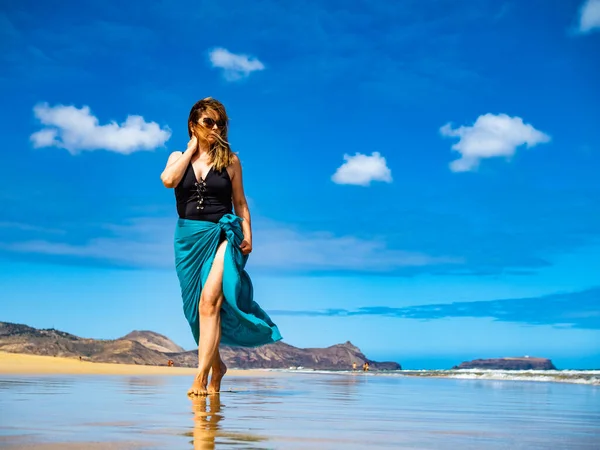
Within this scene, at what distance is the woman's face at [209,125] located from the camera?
20.3ft

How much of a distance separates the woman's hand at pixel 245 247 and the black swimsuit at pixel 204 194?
31 centimetres

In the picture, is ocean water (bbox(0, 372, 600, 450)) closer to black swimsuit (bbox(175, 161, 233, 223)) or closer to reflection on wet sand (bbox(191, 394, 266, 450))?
reflection on wet sand (bbox(191, 394, 266, 450))

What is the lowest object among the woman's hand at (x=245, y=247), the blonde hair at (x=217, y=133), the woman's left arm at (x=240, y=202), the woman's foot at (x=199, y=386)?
the woman's foot at (x=199, y=386)

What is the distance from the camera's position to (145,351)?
33.9 m

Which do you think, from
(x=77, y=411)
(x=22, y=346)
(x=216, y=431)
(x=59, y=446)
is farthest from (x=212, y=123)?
(x=22, y=346)

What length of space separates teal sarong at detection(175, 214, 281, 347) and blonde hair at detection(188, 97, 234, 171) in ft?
1.60

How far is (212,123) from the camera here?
20.4 ft

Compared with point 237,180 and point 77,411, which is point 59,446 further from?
point 237,180

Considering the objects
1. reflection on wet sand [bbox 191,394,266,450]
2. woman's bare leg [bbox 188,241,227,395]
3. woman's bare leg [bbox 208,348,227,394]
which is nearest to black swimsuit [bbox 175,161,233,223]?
woman's bare leg [bbox 188,241,227,395]

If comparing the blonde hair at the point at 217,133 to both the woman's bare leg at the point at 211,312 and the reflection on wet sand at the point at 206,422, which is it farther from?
the reflection on wet sand at the point at 206,422

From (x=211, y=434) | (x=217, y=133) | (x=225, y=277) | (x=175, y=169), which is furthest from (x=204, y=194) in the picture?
(x=211, y=434)

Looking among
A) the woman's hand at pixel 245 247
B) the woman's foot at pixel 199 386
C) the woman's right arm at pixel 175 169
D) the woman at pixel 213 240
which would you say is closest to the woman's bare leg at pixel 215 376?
the woman at pixel 213 240

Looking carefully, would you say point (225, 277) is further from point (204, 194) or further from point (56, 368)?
point (56, 368)

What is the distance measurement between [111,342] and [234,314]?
96.4 feet
